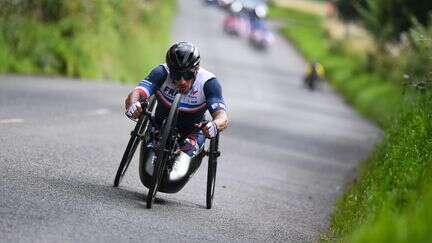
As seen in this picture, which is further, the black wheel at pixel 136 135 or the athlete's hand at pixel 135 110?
the black wheel at pixel 136 135

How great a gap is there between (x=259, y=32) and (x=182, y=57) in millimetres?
50649

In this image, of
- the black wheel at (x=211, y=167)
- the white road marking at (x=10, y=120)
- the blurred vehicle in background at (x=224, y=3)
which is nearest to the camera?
the black wheel at (x=211, y=167)

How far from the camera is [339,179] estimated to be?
1811cm

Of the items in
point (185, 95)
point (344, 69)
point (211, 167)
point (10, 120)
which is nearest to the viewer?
point (185, 95)

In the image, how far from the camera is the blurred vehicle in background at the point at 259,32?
60.5 meters

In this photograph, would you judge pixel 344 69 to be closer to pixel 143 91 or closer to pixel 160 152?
pixel 143 91

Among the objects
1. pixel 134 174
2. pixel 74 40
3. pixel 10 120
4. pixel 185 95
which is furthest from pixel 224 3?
pixel 185 95

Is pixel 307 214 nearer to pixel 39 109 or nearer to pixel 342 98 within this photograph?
pixel 39 109

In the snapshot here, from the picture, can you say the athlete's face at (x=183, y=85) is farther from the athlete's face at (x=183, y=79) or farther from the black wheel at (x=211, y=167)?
the black wheel at (x=211, y=167)

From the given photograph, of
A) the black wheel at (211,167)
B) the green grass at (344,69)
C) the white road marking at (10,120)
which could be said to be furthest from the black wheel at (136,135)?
the green grass at (344,69)

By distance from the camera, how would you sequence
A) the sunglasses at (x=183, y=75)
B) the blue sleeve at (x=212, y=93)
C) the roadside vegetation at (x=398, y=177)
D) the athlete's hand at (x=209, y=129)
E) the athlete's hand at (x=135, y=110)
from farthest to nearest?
the blue sleeve at (x=212, y=93) < the sunglasses at (x=183, y=75) < the athlete's hand at (x=135, y=110) < the athlete's hand at (x=209, y=129) < the roadside vegetation at (x=398, y=177)

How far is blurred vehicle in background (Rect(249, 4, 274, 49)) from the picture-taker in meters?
60.5

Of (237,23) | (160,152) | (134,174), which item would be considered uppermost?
(160,152)

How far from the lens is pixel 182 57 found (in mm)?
10570
